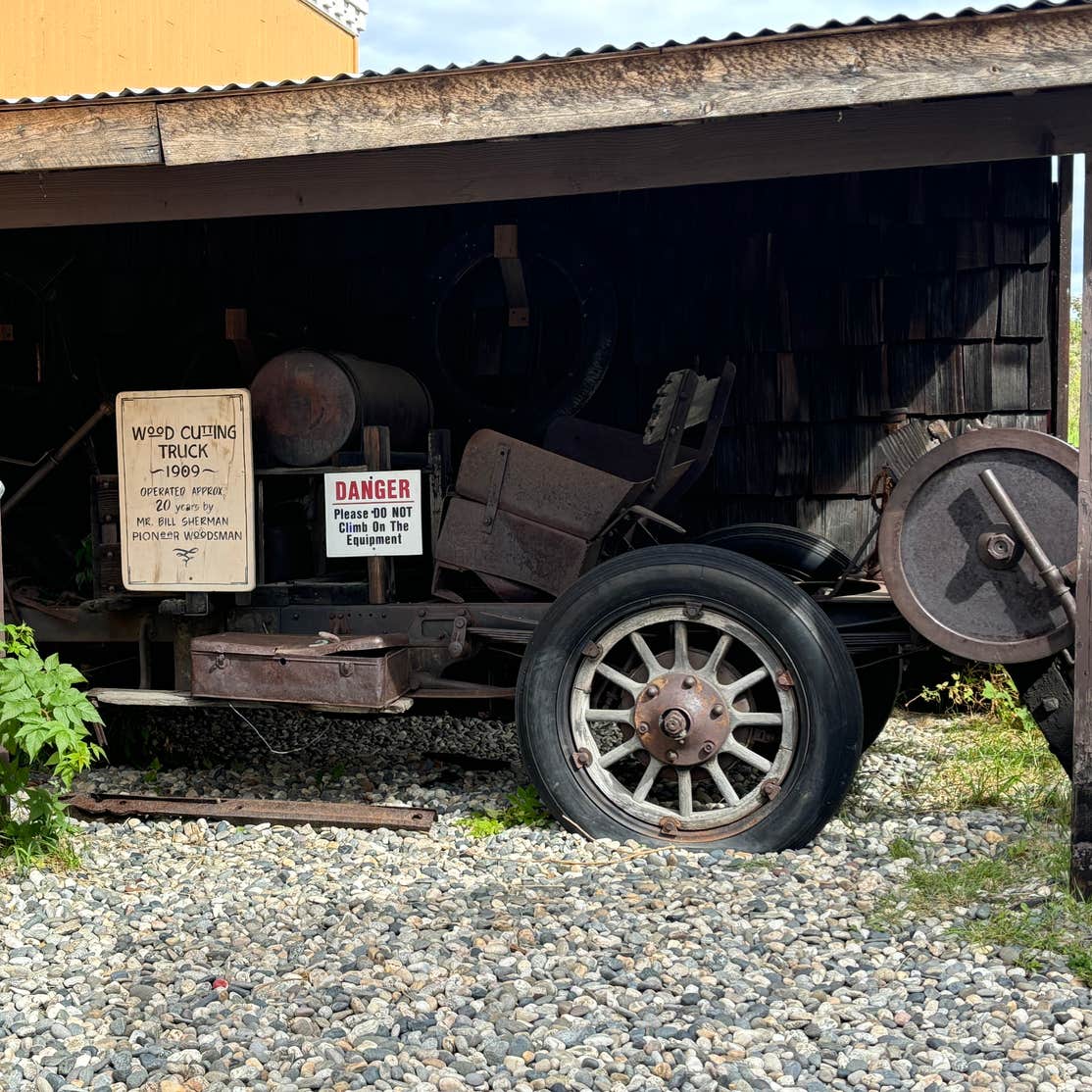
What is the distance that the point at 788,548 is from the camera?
19.2 ft

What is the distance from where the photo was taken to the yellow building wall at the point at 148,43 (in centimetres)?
770

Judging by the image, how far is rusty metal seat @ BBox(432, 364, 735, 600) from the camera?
5027 millimetres

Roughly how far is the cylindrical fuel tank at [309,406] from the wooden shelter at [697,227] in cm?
66

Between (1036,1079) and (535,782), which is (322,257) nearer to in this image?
(535,782)

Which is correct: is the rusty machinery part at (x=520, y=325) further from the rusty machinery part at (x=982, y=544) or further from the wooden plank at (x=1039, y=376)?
the rusty machinery part at (x=982, y=544)

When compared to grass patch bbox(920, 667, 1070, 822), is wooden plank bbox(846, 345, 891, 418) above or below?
above

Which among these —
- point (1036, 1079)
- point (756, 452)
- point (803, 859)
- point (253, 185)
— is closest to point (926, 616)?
point (803, 859)

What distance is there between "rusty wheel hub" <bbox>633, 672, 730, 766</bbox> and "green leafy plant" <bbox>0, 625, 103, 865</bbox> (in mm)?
1860

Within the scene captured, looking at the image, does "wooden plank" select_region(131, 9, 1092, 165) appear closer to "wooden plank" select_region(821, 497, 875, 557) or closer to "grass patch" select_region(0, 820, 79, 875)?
"grass patch" select_region(0, 820, 79, 875)

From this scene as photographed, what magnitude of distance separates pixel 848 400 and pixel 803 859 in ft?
9.82

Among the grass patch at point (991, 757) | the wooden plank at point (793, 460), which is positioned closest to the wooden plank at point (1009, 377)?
the wooden plank at point (793, 460)

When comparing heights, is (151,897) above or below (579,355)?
below

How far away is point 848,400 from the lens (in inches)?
259

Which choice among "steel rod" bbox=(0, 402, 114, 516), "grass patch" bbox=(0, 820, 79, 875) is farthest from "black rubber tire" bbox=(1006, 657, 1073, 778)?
"steel rod" bbox=(0, 402, 114, 516)
